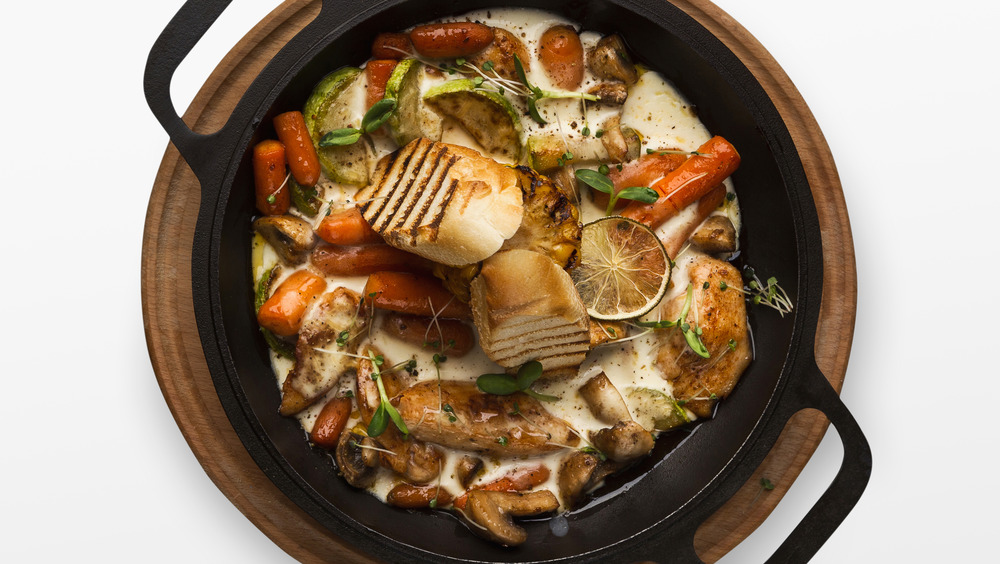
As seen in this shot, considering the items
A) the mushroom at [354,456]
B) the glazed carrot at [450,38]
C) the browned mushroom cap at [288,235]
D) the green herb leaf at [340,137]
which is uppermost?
the glazed carrot at [450,38]

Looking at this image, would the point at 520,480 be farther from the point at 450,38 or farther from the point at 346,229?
the point at 450,38

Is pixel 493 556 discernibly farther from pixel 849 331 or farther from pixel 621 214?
pixel 849 331

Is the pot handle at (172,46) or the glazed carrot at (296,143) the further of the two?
the glazed carrot at (296,143)

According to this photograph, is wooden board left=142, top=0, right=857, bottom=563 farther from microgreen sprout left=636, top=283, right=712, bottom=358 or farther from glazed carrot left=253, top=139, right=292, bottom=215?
microgreen sprout left=636, top=283, right=712, bottom=358

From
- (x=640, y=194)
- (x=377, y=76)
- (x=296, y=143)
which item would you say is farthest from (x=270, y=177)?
(x=640, y=194)

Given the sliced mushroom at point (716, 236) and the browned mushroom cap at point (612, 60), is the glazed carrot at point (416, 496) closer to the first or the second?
the sliced mushroom at point (716, 236)

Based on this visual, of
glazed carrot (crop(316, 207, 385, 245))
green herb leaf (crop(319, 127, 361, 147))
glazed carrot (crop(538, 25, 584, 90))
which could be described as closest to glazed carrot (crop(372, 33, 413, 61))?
green herb leaf (crop(319, 127, 361, 147))

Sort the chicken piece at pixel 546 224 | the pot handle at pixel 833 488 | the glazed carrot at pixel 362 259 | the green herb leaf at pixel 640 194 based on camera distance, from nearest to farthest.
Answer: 1. the pot handle at pixel 833 488
2. the chicken piece at pixel 546 224
3. the green herb leaf at pixel 640 194
4. the glazed carrot at pixel 362 259

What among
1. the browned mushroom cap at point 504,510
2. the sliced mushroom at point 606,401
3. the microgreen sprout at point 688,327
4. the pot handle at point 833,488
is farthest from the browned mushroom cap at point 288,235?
the pot handle at point 833,488
